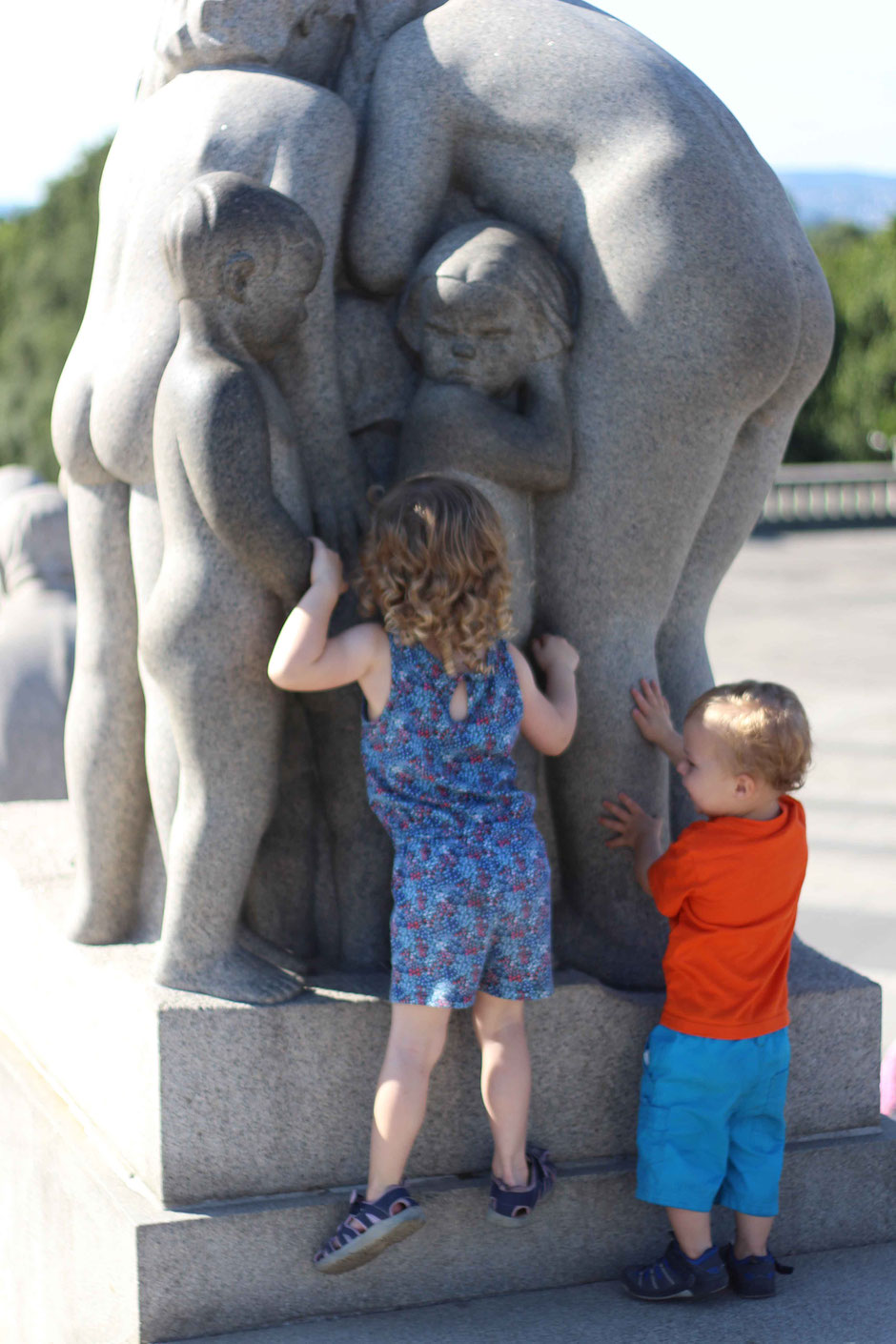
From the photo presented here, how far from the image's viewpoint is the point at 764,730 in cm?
310

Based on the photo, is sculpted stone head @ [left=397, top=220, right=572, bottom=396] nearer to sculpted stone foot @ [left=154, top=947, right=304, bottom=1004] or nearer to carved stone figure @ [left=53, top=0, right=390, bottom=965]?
carved stone figure @ [left=53, top=0, right=390, bottom=965]

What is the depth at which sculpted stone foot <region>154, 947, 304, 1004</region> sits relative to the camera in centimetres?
327

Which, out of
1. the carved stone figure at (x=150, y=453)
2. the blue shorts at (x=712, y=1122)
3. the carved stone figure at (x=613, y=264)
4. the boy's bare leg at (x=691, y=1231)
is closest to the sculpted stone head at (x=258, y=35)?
the carved stone figure at (x=150, y=453)

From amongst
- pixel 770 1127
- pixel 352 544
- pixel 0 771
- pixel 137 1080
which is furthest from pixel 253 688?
pixel 0 771

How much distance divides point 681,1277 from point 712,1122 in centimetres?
31

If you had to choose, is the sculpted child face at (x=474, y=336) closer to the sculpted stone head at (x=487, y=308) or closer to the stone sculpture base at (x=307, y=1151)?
the sculpted stone head at (x=487, y=308)

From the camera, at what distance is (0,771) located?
5.93 meters

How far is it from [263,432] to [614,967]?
134 cm

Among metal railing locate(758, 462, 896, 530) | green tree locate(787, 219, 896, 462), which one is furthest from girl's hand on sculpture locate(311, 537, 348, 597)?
green tree locate(787, 219, 896, 462)

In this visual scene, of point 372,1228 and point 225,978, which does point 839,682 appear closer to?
point 225,978

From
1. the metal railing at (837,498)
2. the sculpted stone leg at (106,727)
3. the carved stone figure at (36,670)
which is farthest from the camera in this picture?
the metal railing at (837,498)

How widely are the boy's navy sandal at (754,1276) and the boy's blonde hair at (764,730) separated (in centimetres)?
93

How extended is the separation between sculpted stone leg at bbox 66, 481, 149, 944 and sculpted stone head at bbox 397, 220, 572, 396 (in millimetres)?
756

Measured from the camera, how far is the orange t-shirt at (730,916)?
124 inches
